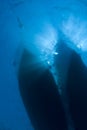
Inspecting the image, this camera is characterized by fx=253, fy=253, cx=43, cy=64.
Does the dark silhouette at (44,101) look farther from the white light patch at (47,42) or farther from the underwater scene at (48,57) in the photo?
the white light patch at (47,42)

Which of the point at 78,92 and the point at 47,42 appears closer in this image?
the point at 78,92

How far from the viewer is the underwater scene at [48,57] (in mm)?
6480

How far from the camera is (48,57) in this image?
743cm

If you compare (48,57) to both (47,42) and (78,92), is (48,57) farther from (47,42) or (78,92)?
(78,92)

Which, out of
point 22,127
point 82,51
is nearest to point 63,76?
point 82,51

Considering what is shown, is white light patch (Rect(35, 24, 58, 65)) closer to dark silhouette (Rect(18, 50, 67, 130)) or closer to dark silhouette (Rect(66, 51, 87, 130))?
dark silhouette (Rect(18, 50, 67, 130))

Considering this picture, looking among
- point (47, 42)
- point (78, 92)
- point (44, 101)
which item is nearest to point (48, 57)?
point (47, 42)

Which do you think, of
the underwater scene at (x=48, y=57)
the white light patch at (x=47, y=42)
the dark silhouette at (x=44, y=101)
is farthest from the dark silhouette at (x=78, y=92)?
the white light patch at (x=47, y=42)

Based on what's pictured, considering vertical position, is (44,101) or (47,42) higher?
(47,42)

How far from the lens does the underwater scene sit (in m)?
6.48

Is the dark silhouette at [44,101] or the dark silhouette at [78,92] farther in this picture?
the dark silhouette at [44,101]

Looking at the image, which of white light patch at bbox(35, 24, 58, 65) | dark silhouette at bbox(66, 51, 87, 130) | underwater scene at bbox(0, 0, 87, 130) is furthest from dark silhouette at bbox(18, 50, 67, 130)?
white light patch at bbox(35, 24, 58, 65)

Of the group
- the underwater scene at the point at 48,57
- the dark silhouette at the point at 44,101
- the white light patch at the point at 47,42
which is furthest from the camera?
the white light patch at the point at 47,42

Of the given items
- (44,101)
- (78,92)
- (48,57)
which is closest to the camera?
(78,92)
